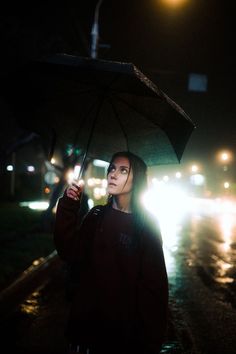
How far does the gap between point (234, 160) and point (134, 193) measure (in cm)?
7523

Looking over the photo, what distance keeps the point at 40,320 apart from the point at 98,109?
12.6ft

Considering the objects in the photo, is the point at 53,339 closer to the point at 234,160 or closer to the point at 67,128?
the point at 67,128

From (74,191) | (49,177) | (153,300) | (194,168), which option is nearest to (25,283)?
(74,191)

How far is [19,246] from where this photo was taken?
11586 millimetres

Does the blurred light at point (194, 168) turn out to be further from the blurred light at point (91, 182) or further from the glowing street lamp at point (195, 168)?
the blurred light at point (91, 182)

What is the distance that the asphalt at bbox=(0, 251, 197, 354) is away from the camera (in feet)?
16.1

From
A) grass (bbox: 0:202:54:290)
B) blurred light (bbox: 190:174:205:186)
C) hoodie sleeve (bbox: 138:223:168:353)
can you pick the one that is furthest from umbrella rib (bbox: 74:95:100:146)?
blurred light (bbox: 190:174:205:186)

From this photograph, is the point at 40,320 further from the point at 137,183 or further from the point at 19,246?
the point at 19,246

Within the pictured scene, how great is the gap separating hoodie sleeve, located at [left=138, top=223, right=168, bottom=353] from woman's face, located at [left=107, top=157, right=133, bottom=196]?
52cm

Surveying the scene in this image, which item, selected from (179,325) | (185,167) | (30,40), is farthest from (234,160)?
(179,325)

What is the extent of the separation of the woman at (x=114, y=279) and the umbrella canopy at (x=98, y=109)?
2.12ft

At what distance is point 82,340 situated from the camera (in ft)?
8.17

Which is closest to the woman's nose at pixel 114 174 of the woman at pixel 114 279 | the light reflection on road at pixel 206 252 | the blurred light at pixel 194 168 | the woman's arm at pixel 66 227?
the woman at pixel 114 279

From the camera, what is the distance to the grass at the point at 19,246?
334 inches
